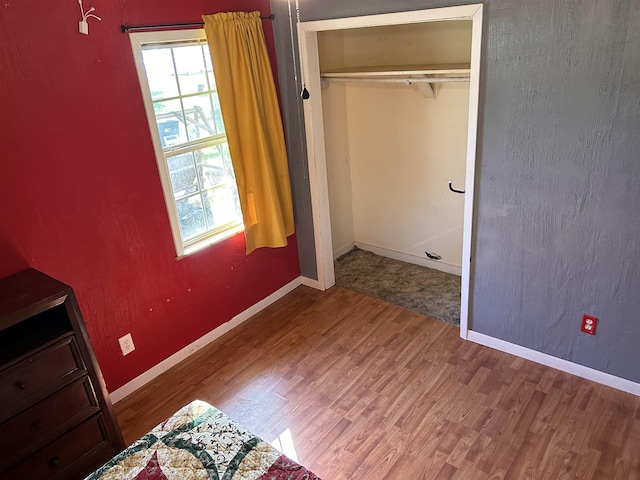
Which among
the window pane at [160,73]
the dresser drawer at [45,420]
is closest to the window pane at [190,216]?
the window pane at [160,73]

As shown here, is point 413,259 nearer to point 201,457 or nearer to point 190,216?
point 190,216

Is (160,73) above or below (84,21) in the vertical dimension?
below

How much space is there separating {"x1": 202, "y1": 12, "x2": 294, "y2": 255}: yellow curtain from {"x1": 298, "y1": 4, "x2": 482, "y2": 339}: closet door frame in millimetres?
221

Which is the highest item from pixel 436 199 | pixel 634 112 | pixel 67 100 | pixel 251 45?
pixel 251 45

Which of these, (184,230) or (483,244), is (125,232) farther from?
(483,244)

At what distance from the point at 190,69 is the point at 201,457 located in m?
2.20

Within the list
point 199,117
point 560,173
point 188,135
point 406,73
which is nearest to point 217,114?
point 199,117

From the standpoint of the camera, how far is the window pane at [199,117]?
3.00 m

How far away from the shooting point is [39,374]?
207 centimetres

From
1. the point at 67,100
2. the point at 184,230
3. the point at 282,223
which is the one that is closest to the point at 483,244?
the point at 282,223

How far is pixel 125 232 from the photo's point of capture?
2770 mm

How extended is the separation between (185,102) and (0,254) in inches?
52.1

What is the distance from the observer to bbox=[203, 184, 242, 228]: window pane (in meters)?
3.26

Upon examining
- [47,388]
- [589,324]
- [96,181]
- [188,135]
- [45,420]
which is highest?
[188,135]
